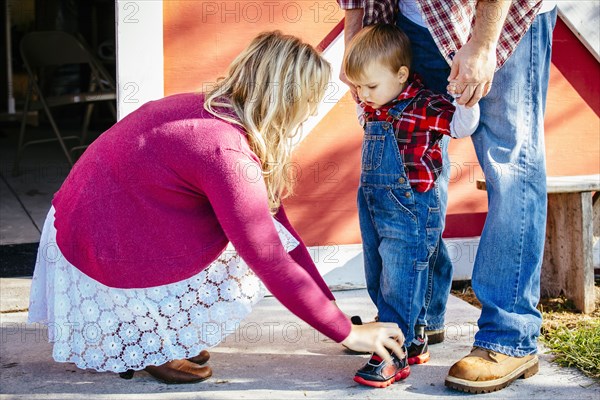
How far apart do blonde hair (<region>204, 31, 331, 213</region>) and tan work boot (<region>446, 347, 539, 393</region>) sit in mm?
857

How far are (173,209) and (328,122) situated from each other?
136 cm

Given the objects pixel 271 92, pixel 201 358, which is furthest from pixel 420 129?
pixel 201 358

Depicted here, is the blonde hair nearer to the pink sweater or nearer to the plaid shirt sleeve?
the pink sweater

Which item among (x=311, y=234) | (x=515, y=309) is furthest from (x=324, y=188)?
(x=515, y=309)

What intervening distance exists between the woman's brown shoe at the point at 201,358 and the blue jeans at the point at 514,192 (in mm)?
903

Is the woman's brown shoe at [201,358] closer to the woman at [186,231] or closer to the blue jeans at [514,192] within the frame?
the woman at [186,231]

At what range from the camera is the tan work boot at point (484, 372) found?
107 inches

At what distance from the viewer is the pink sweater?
246 centimetres

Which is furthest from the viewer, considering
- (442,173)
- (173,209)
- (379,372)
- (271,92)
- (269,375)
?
(442,173)

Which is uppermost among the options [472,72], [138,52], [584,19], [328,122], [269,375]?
[584,19]

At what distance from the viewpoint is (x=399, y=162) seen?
2.80 m

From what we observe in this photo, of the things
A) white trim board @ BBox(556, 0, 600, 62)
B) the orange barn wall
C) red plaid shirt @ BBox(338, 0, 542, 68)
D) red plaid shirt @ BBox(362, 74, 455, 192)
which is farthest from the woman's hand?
white trim board @ BBox(556, 0, 600, 62)

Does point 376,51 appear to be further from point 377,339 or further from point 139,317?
point 139,317

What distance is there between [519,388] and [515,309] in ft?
0.82
